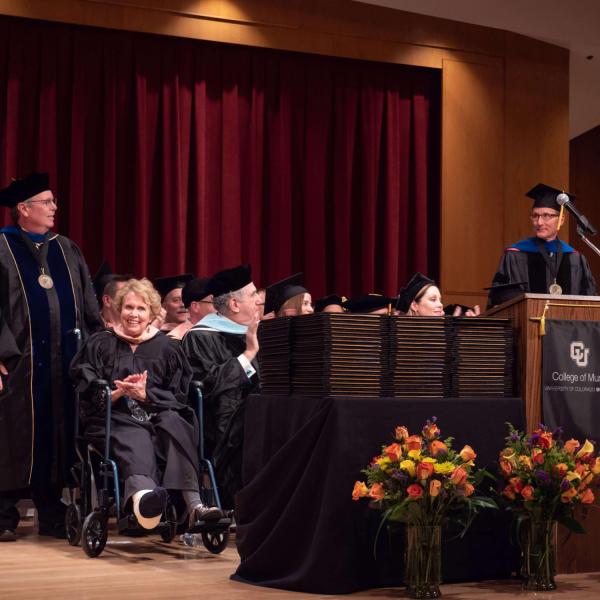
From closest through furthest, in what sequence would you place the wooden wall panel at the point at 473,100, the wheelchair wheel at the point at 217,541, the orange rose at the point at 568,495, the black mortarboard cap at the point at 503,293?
1. the orange rose at the point at 568,495
2. the wheelchair wheel at the point at 217,541
3. the black mortarboard cap at the point at 503,293
4. the wooden wall panel at the point at 473,100

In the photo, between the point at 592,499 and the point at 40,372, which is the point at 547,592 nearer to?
the point at 592,499

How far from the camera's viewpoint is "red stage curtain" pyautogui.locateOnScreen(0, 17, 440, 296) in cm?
869

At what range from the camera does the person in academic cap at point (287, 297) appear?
245 inches

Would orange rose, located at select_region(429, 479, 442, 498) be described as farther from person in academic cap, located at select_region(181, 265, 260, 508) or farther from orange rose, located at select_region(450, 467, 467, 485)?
person in academic cap, located at select_region(181, 265, 260, 508)

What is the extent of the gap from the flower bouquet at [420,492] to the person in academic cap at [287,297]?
2.38 m

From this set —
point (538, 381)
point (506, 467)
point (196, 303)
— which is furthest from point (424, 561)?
point (196, 303)

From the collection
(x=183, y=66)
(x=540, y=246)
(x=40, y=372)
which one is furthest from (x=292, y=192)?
(x=40, y=372)

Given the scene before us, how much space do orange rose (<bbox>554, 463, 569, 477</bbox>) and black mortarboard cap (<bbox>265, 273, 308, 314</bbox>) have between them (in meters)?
2.51

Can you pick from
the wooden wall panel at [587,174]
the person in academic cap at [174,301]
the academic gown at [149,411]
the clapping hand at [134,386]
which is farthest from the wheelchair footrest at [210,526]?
the wooden wall panel at [587,174]

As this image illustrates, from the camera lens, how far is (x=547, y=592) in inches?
157

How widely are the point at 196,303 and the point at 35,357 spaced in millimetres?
1188

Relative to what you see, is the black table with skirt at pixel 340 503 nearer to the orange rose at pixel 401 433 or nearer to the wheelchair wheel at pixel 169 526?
the orange rose at pixel 401 433

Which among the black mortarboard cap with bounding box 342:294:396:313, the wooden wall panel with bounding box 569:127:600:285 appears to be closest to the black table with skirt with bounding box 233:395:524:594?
the black mortarboard cap with bounding box 342:294:396:313

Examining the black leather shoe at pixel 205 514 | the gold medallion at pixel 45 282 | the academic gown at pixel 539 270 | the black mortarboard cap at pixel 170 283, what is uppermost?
the academic gown at pixel 539 270
